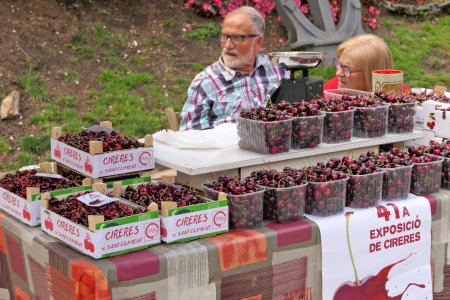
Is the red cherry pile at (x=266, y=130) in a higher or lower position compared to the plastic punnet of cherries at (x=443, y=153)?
higher

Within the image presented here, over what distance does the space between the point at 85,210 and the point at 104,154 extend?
0.48 metres

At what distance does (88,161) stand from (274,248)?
0.89 meters

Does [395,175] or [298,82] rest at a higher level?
[298,82]

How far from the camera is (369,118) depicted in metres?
4.11

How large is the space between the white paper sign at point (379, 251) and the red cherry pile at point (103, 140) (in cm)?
87

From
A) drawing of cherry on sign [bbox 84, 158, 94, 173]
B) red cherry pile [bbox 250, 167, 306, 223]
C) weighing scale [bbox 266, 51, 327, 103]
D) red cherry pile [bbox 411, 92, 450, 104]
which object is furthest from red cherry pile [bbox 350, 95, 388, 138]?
drawing of cherry on sign [bbox 84, 158, 94, 173]

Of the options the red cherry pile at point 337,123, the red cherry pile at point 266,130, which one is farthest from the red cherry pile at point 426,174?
the red cherry pile at point 266,130

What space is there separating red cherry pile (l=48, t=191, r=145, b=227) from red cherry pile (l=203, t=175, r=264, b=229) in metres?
0.36

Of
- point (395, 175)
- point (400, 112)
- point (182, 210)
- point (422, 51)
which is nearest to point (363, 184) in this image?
point (395, 175)

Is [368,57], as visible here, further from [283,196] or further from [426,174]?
[283,196]

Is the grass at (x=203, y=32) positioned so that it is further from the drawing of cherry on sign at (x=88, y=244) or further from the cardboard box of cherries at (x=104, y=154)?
the drawing of cherry on sign at (x=88, y=244)

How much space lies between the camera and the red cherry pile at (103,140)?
3717 millimetres

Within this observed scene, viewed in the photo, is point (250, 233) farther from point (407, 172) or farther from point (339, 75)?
point (339, 75)

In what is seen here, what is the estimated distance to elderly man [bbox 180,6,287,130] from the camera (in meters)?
5.23
